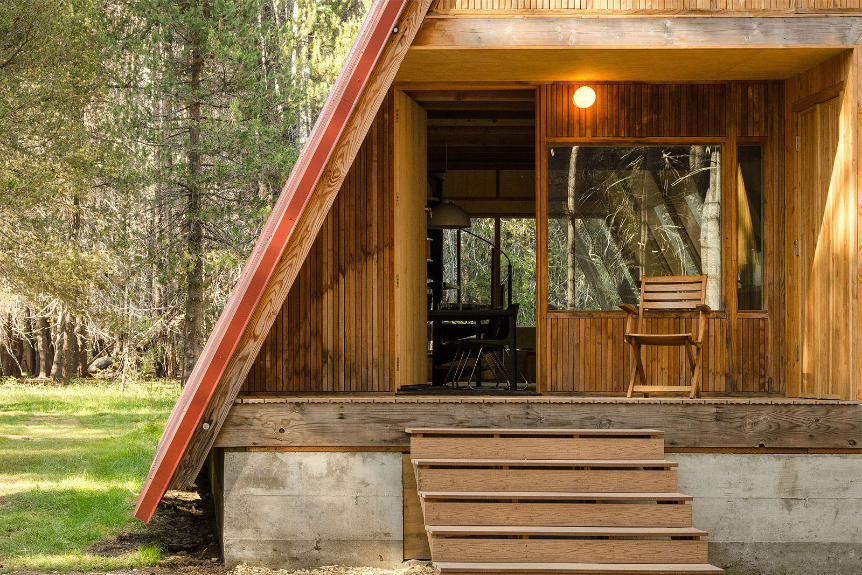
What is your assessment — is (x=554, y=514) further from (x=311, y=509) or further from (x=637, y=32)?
(x=637, y=32)

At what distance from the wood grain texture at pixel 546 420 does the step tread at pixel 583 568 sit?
1.05m

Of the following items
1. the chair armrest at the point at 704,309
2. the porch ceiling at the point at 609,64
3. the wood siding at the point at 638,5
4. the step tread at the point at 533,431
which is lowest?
the step tread at the point at 533,431

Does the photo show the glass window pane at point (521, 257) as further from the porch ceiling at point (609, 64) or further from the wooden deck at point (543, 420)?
the wooden deck at point (543, 420)

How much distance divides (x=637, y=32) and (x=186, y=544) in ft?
14.8

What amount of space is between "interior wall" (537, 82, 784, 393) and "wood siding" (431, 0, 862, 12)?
1203 millimetres

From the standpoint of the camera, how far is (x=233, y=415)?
18.2 feet

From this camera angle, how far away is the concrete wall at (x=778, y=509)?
5391 millimetres

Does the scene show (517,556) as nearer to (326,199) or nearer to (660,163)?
(326,199)

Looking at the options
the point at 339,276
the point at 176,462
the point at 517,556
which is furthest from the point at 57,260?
the point at 517,556

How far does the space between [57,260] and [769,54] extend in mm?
8495

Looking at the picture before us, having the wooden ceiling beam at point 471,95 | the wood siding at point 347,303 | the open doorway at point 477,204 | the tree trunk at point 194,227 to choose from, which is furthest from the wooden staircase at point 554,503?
the tree trunk at point 194,227

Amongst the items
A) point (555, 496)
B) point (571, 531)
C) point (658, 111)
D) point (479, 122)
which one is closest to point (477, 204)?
point (479, 122)

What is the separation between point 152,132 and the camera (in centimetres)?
1281

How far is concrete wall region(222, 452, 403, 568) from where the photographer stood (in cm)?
547
